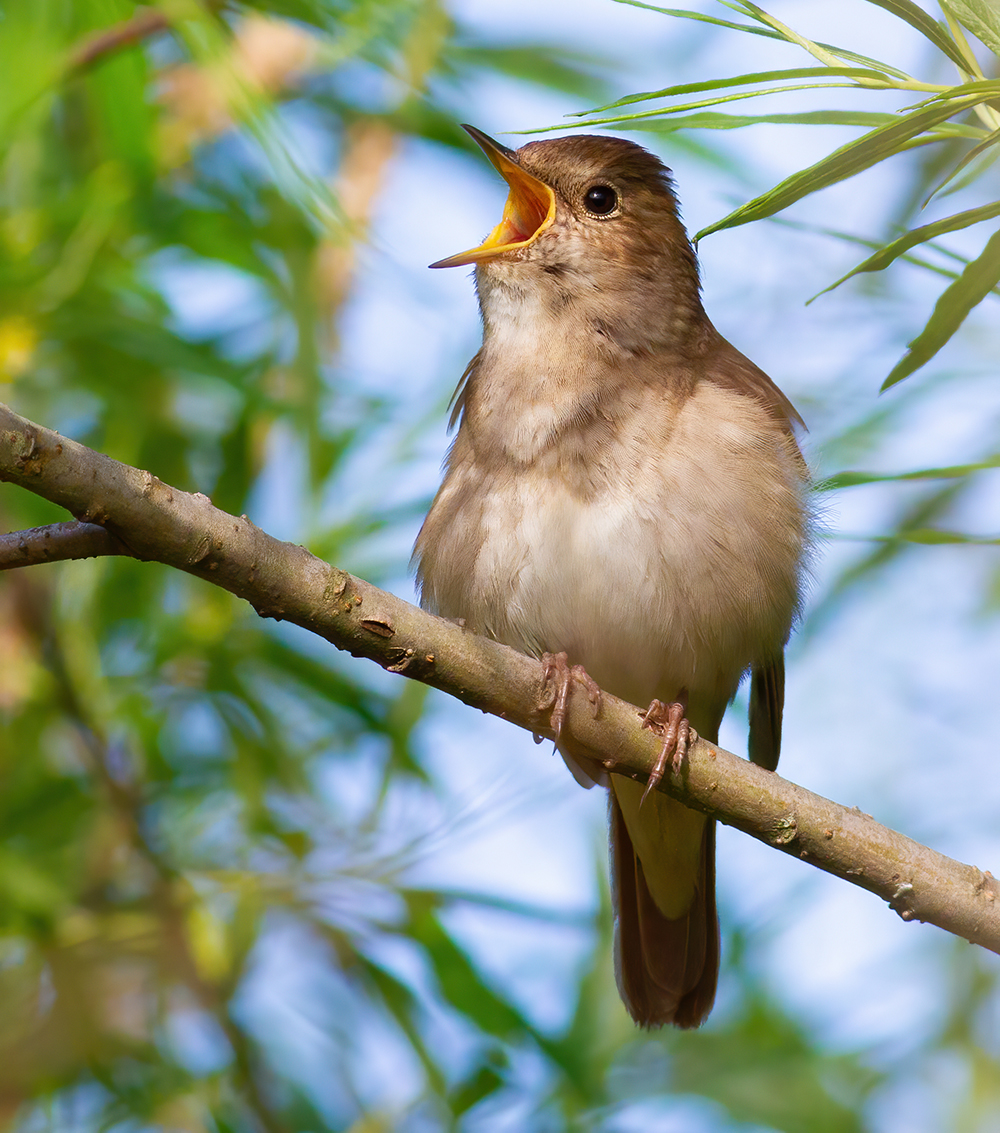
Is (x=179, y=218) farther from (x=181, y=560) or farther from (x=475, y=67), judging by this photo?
(x=181, y=560)

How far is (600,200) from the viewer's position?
416cm

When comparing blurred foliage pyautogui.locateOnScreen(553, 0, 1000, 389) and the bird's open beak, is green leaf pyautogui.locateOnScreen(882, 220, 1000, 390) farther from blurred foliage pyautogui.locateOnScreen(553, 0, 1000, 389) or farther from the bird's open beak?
the bird's open beak

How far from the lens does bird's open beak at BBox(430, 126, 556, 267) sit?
3.92 metres

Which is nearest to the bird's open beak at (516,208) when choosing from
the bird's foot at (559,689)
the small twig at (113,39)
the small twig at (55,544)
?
the small twig at (113,39)

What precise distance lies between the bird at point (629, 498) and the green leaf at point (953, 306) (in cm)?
121

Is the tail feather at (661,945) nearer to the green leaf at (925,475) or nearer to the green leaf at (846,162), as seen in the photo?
the green leaf at (925,475)

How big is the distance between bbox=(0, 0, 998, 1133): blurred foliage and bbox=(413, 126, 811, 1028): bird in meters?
0.29

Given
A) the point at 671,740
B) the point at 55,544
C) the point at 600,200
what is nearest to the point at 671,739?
the point at 671,740

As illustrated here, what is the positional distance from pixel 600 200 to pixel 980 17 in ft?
7.68

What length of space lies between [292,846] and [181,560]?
211cm

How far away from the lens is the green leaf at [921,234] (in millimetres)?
1934

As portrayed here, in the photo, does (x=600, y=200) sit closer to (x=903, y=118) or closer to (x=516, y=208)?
(x=516, y=208)

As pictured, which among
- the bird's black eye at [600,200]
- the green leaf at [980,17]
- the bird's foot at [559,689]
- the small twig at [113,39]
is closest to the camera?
the green leaf at [980,17]

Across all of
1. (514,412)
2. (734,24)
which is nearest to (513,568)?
(514,412)
